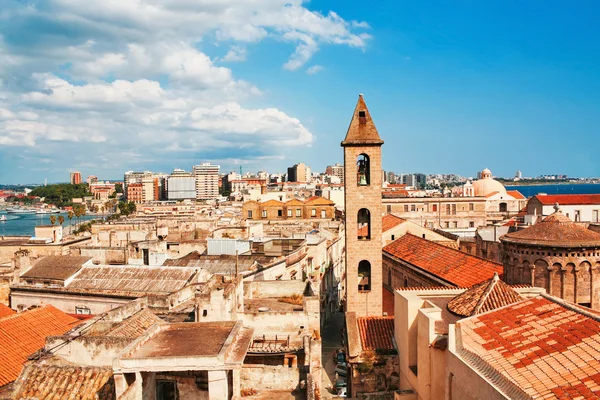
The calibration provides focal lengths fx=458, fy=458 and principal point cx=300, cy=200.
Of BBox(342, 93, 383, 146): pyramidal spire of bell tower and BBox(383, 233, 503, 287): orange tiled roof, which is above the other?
BBox(342, 93, 383, 146): pyramidal spire of bell tower

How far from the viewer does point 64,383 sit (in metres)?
13.7

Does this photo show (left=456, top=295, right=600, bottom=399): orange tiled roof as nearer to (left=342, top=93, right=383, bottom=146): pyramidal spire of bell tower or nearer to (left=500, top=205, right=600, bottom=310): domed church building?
(left=500, top=205, right=600, bottom=310): domed church building

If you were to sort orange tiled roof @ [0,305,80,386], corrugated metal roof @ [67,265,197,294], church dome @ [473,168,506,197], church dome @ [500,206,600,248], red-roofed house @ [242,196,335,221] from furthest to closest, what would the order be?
church dome @ [473,168,506,197] → red-roofed house @ [242,196,335,221] → corrugated metal roof @ [67,265,197,294] → church dome @ [500,206,600,248] → orange tiled roof @ [0,305,80,386]

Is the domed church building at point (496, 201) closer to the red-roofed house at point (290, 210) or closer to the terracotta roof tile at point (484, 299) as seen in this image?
the red-roofed house at point (290, 210)

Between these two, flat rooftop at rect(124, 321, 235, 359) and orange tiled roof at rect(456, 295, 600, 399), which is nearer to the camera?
orange tiled roof at rect(456, 295, 600, 399)

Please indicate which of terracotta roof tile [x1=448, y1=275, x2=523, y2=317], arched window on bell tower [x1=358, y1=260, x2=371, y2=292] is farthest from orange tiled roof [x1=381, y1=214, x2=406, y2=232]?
terracotta roof tile [x1=448, y1=275, x2=523, y2=317]

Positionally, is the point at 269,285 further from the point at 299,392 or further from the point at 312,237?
the point at 312,237

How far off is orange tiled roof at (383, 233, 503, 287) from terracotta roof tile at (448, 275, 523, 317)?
648 centimetres

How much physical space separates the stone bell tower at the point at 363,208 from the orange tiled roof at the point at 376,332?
3.35 metres

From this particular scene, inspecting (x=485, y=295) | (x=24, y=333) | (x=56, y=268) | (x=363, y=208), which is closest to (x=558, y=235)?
(x=485, y=295)

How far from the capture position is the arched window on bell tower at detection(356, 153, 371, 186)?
2662cm

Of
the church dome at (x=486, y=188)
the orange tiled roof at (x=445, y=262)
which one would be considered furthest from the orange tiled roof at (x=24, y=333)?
the church dome at (x=486, y=188)

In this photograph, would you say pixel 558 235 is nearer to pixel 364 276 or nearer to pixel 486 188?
pixel 364 276

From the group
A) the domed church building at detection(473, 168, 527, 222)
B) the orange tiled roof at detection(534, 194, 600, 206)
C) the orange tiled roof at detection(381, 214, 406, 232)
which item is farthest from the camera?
the domed church building at detection(473, 168, 527, 222)
